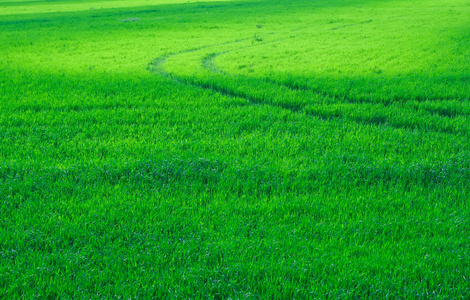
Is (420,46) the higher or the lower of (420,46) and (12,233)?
the higher

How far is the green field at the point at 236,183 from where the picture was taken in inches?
151

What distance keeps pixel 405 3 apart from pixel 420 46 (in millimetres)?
28772

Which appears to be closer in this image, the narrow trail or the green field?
the green field

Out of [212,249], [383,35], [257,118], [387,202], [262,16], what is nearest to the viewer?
[212,249]

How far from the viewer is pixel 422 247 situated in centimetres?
424

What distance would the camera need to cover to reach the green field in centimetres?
384

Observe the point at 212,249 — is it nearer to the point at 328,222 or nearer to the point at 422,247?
the point at 328,222

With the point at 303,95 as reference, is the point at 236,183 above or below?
below

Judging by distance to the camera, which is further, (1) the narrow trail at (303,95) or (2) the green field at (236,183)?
(1) the narrow trail at (303,95)

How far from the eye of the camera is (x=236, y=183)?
5.69m

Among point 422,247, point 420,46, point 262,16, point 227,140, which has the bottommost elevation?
point 422,247

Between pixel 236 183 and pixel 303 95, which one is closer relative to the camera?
pixel 236 183

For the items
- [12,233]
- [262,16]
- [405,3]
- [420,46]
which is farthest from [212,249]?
[405,3]

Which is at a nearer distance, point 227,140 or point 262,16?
point 227,140
